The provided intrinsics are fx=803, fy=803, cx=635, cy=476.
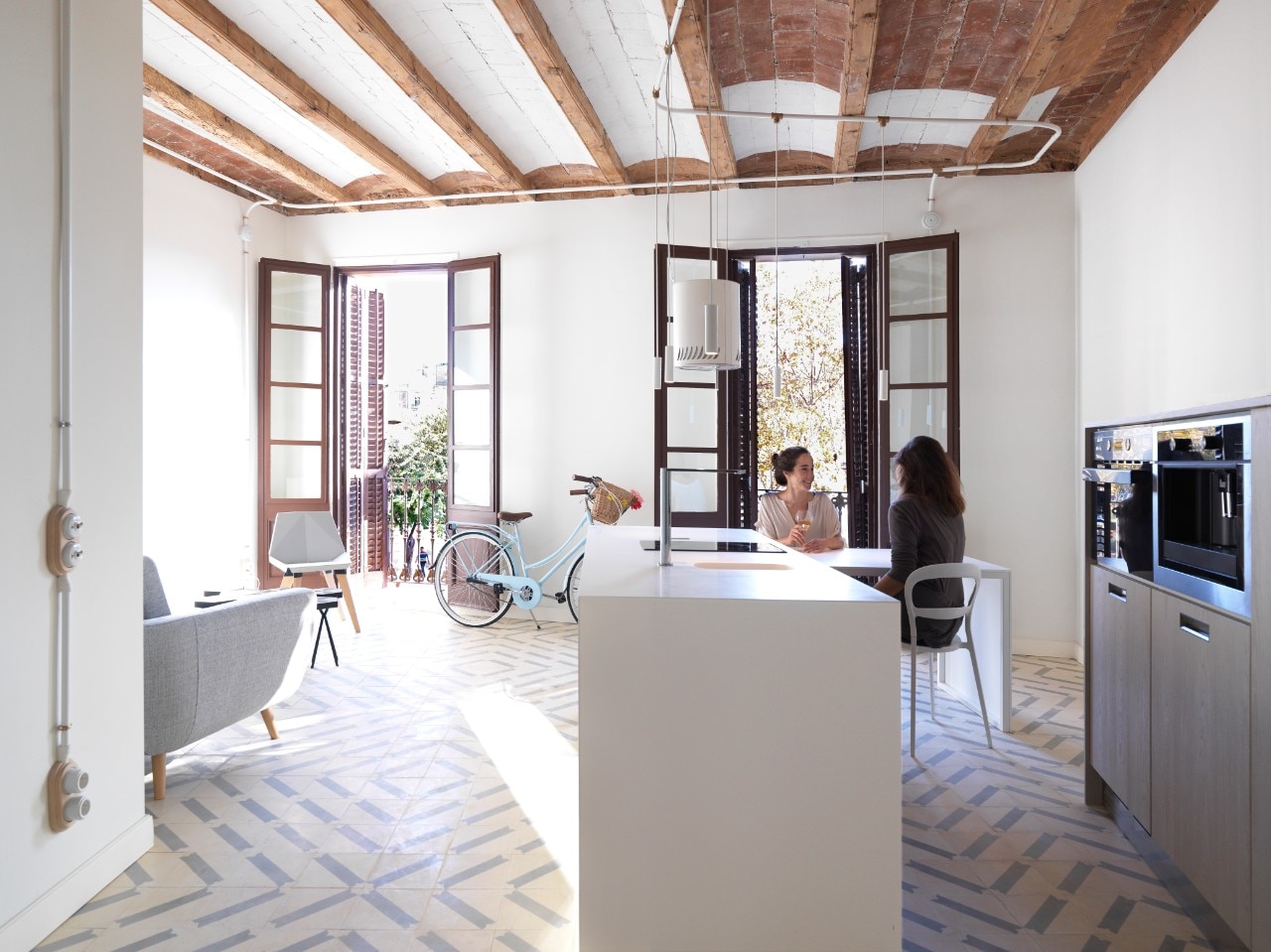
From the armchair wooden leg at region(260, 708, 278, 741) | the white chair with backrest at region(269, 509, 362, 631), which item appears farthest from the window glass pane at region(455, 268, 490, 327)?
the armchair wooden leg at region(260, 708, 278, 741)

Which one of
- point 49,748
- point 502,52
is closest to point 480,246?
point 502,52

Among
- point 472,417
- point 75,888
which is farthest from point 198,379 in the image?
point 75,888

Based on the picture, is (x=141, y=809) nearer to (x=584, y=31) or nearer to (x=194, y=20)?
(x=194, y=20)

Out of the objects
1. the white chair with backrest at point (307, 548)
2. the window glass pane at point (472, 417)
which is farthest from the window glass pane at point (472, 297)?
the white chair with backrest at point (307, 548)

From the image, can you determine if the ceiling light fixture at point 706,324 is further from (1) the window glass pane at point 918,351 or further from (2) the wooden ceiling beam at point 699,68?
(1) the window glass pane at point 918,351

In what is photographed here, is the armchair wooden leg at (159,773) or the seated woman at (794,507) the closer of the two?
the armchair wooden leg at (159,773)

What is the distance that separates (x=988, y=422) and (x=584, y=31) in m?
3.36

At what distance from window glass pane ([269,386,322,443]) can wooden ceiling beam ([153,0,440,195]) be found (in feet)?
5.62

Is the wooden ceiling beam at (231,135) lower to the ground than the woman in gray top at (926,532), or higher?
higher

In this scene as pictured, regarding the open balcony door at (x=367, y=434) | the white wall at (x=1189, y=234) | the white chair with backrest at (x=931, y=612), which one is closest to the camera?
the white wall at (x=1189, y=234)

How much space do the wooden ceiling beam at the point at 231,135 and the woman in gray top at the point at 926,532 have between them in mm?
3781

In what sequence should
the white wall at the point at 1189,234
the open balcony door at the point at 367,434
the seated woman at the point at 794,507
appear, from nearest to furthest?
the white wall at the point at 1189,234
the seated woman at the point at 794,507
the open balcony door at the point at 367,434

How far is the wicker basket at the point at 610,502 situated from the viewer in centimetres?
511

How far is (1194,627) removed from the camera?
194 centimetres
